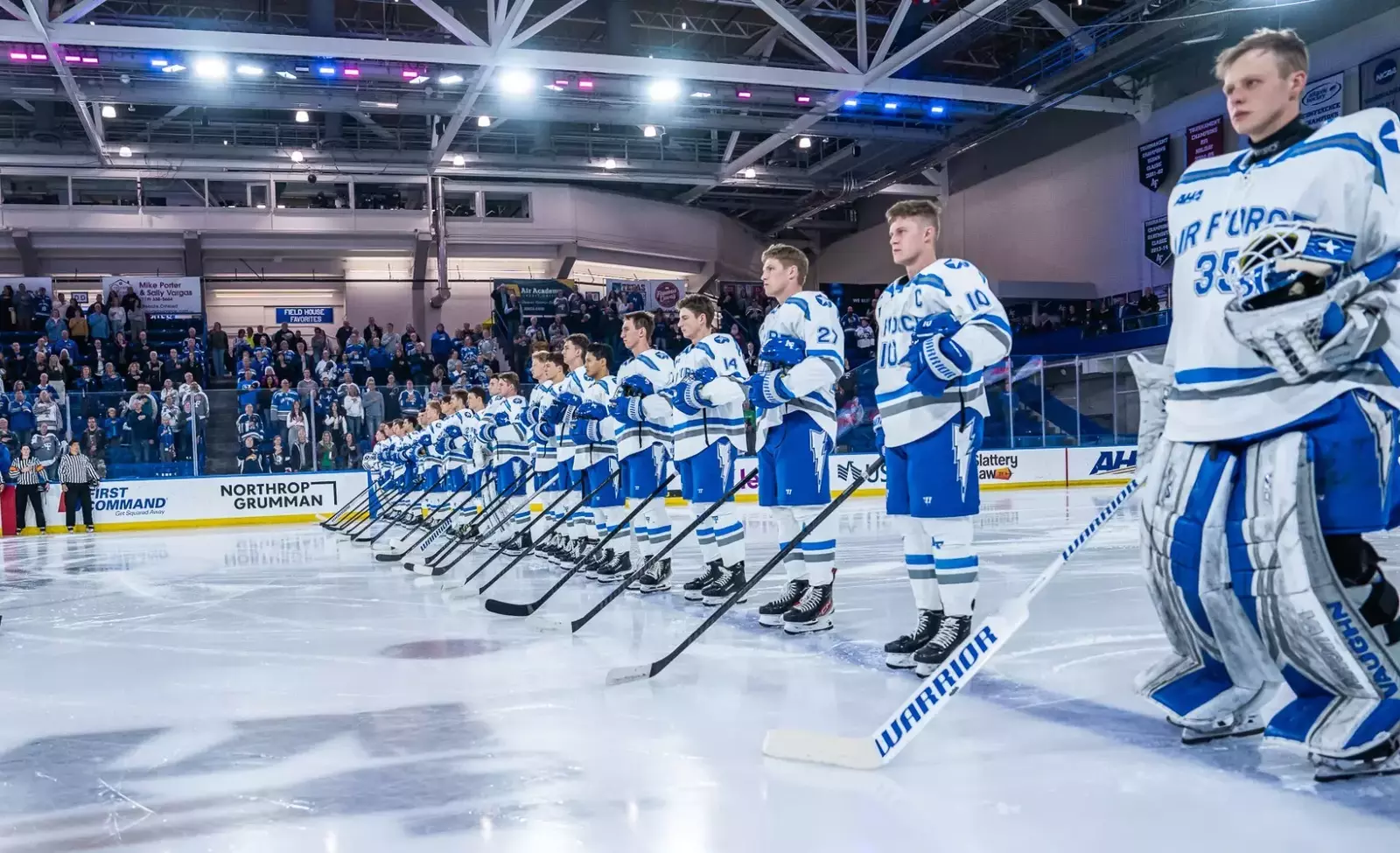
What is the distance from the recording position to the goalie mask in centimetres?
213

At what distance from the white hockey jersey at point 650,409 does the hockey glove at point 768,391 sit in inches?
49.9

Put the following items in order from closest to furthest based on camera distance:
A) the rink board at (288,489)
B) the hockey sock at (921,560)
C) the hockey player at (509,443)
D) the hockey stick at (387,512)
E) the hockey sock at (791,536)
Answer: the hockey sock at (921,560), the hockey sock at (791,536), the hockey player at (509,443), the hockey stick at (387,512), the rink board at (288,489)

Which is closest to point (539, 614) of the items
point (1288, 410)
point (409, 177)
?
point (1288, 410)

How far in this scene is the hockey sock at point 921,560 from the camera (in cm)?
375

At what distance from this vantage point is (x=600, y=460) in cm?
737

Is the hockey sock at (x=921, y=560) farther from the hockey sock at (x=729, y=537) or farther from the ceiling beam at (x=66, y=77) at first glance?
the ceiling beam at (x=66, y=77)

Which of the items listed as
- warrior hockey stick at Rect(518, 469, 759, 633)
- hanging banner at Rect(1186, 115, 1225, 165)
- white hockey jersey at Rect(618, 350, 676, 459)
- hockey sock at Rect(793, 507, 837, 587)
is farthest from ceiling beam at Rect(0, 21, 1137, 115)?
hockey sock at Rect(793, 507, 837, 587)

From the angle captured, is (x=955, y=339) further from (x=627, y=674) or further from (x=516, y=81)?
(x=516, y=81)

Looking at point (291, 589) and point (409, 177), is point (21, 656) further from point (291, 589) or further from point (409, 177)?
point (409, 177)

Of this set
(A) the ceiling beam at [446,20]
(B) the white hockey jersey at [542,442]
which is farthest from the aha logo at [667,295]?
(B) the white hockey jersey at [542,442]

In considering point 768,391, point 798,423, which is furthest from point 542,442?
point 768,391

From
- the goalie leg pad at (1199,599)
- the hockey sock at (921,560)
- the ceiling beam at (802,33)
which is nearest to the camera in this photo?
the goalie leg pad at (1199,599)

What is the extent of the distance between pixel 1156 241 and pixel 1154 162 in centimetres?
132

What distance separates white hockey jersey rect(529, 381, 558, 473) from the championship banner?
1347cm
